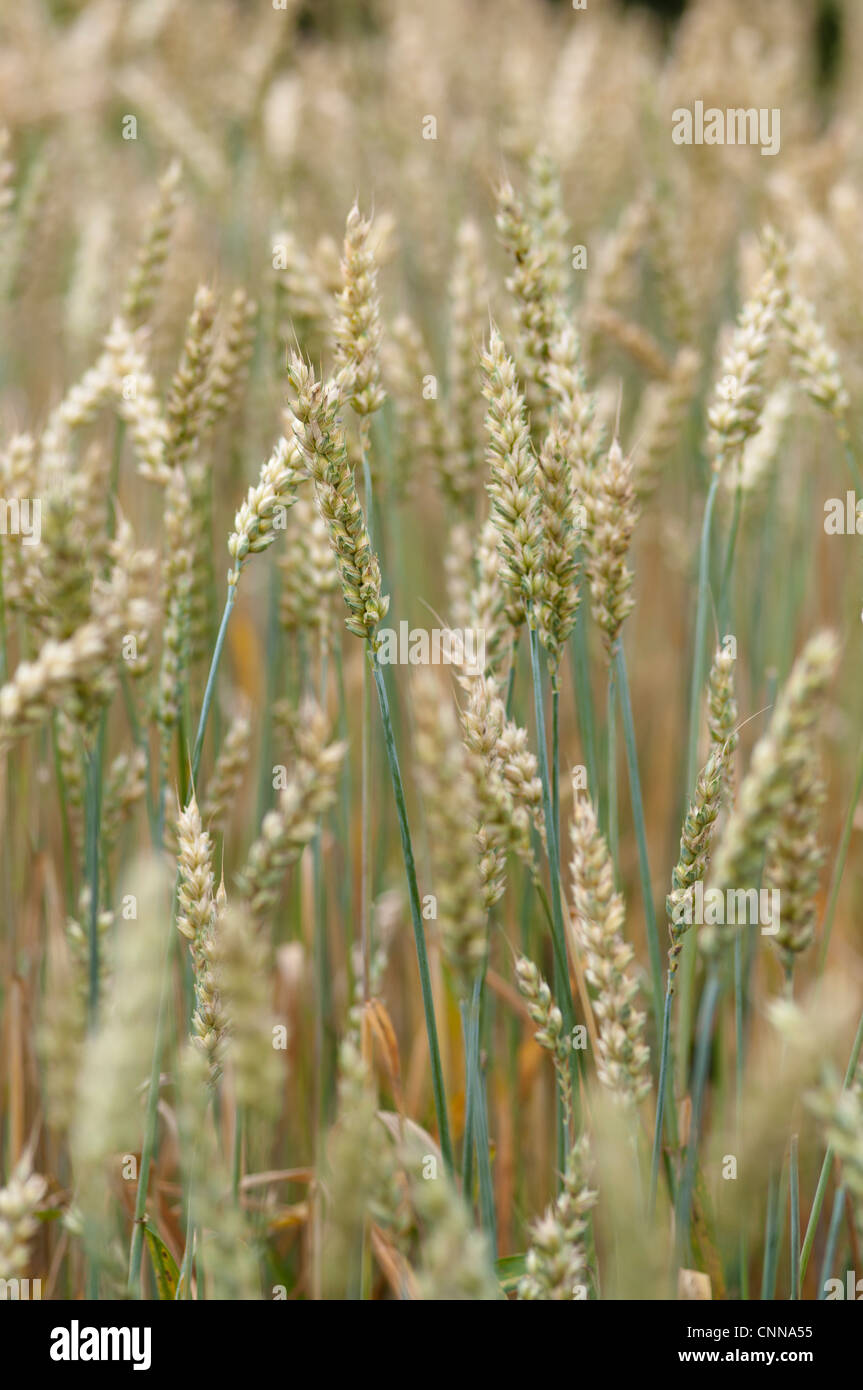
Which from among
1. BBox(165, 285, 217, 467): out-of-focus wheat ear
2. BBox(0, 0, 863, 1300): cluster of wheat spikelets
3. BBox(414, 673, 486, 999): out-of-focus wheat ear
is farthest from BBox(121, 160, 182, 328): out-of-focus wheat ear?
BBox(414, 673, 486, 999): out-of-focus wheat ear

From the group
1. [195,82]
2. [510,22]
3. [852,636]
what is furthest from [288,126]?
[510,22]

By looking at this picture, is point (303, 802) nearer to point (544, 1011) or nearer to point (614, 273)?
point (544, 1011)

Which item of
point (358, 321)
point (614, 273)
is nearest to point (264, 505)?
point (358, 321)

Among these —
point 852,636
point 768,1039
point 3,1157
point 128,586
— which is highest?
point 852,636

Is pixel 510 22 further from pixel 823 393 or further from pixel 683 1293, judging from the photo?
pixel 683 1293

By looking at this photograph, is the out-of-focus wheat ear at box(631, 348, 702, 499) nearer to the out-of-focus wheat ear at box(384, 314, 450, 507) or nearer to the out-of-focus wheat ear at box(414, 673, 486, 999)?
the out-of-focus wheat ear at box(384, 314, 450, 507)

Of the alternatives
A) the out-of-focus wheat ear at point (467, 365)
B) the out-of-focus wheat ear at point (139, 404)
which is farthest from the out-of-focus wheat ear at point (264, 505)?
the out-of-focus wheat ear at point (467, 365)
